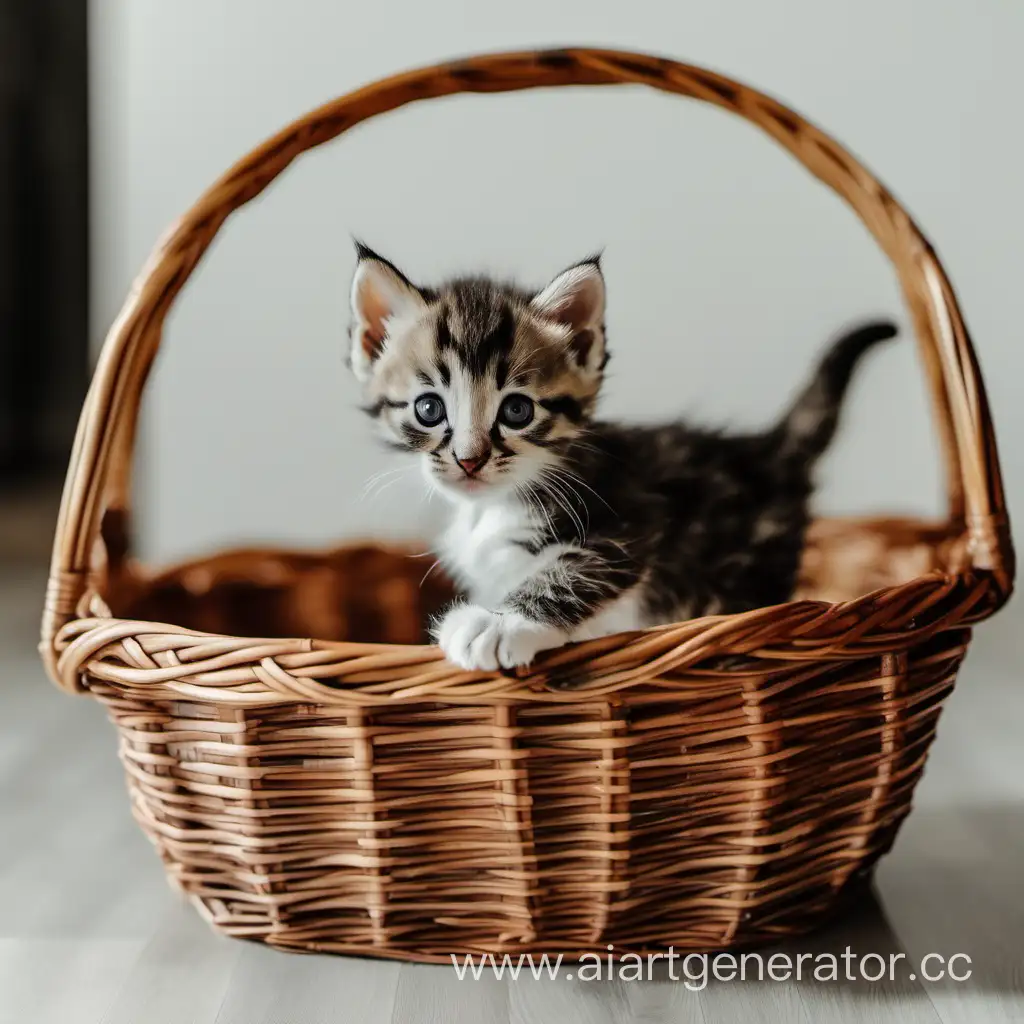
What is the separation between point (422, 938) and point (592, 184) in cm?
142

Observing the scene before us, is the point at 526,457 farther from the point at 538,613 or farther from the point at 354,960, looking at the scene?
the point at 354,960

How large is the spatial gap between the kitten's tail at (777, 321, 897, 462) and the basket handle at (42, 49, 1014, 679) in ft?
0.71

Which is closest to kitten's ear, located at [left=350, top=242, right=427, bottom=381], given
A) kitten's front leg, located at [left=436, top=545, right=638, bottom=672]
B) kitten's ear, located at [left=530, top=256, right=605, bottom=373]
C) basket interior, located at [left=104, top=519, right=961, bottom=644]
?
kitten's ear, located at [left=530, top=256, right=605, bottom=373]

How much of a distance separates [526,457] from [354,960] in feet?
1.46

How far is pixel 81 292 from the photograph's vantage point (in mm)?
2840

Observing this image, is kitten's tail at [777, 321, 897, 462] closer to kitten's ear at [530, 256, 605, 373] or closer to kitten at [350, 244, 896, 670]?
kitten at [350, 244, 896, 670]

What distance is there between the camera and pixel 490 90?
1010 mm

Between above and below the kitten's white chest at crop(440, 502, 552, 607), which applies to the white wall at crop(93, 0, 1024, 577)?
above

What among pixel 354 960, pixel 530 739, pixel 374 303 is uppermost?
pixel 374 303

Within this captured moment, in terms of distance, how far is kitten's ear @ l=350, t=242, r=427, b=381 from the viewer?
3.10 ft

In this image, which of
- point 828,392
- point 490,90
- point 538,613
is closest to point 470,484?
point 538,613

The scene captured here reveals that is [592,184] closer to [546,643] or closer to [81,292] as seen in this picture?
[546,643]

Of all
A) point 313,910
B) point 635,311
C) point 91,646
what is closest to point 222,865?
point 313,910

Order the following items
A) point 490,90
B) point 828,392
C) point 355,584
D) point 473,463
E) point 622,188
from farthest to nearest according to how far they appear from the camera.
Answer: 1. point 622,188
2. point 355,584
3. point 828,392
4. point 490,90
5. point 473,463
